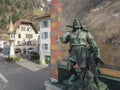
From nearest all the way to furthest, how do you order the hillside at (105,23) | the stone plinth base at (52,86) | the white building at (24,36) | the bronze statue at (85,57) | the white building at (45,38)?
the bronze statue at (85,57) < the hillside at (105,23) < the stone plinth base at (52,86) < the white building at (45,38) < the white building at (24,36)

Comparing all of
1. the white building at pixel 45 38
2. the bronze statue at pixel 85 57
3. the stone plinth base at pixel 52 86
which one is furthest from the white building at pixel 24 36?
the bronze statue at pixel 85 57

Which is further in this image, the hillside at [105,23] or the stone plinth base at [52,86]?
the stone plinth base at [52,86]

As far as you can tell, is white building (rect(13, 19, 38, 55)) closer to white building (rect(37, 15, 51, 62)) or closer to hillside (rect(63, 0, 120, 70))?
white building (rect(37, 15, 51, 62))

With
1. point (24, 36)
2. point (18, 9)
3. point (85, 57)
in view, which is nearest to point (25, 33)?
point (24, 36)

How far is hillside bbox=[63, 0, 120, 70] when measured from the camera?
6.91 metres

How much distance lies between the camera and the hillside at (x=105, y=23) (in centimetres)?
691

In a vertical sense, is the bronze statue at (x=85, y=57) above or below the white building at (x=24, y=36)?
below

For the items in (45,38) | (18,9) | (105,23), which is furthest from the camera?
(18,9)

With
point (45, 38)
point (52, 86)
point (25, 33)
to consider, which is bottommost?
point (52, 86)

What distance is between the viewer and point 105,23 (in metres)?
7.39

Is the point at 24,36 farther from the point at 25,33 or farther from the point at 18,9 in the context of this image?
the point at 18,9

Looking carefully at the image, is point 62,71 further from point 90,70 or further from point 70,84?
point 90,70

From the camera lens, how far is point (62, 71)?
31.2 feet

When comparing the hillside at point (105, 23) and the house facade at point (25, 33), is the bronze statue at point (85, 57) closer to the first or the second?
the hillside at point (105, 23)
